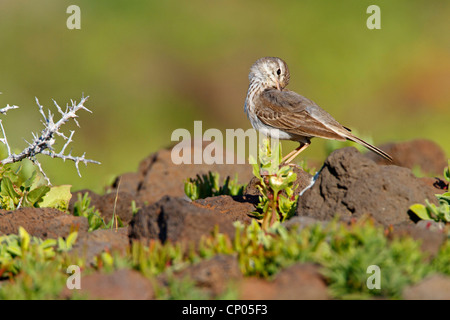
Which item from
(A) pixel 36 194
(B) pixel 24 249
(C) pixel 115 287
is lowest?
(C) pixel 115 287

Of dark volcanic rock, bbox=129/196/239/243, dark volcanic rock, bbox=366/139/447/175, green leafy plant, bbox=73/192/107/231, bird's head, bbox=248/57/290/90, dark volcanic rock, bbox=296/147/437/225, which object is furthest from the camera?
dark volcanic rock, bbox=366/139/447/175

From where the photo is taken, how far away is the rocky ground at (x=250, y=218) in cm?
381

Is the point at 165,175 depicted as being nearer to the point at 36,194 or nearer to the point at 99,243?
the point at 36,194

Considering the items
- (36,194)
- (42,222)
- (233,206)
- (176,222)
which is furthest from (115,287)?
(36,194)

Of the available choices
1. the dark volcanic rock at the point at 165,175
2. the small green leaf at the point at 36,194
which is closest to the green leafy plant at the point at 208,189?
the dark volcanic rock at the point at 165,175

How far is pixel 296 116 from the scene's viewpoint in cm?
759

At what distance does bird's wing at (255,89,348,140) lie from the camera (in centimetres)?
738

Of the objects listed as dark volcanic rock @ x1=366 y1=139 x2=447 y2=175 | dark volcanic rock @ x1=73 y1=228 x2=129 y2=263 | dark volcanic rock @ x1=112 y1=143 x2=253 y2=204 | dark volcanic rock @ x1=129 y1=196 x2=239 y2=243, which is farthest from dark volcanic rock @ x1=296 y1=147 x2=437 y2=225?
dark volcanic rock @ x1=366 y1=139 x2=447 y2=175

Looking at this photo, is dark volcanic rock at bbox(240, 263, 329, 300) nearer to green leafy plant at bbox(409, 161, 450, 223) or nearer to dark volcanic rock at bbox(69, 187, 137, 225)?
green leafy plant at bbox(409, 161, 450, 223)

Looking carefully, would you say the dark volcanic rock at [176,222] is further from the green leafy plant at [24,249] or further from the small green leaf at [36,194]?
the small green leaf at [36,194]

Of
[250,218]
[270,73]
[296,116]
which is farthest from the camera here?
[270,73]

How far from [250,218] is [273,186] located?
1.31ft
